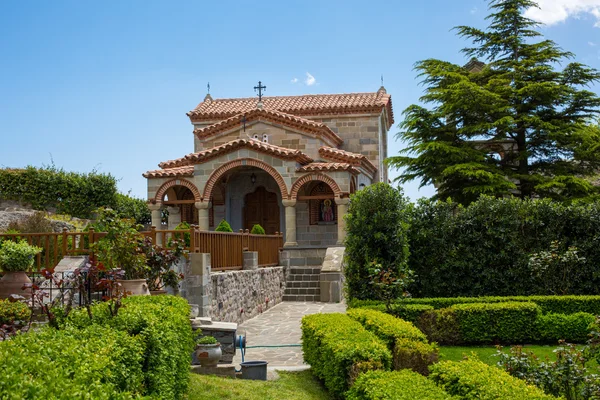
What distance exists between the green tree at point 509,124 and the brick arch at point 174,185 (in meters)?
7.95

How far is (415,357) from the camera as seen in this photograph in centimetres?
834

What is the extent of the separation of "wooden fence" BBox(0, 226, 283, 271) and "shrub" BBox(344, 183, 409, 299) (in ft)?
11.1

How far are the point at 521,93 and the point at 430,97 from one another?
353 centimetres

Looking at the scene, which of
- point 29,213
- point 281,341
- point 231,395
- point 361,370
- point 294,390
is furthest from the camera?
point 29,213

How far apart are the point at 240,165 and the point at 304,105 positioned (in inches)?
310

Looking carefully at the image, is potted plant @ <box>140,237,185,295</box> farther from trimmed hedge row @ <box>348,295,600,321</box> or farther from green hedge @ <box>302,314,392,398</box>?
trimmed hedge row @ <box>348,295,600,321</box>

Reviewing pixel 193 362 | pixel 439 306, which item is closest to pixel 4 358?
pixel 193 362

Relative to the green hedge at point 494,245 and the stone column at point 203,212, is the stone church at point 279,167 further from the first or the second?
the green hedge at point 494,245

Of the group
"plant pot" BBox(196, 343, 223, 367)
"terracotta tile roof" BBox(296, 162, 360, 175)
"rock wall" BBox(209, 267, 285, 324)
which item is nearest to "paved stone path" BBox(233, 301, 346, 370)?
"rock wall" BBox(209, 267, 285, 324)

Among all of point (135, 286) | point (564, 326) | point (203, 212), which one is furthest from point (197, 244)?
point (203, 212)

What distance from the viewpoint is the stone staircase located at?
21.1 metres

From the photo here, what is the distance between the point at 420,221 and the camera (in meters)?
16.0

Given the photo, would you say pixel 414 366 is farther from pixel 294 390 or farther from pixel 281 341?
pixel 281 341

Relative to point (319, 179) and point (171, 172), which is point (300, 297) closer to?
point (319, 179)
